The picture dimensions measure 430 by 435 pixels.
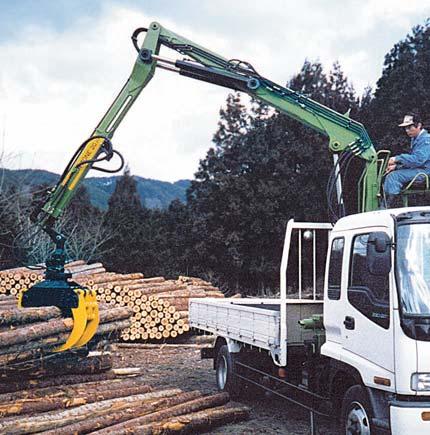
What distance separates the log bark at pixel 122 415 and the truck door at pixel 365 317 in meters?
2.85

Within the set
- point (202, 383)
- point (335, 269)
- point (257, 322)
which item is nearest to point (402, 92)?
point (202, 383)

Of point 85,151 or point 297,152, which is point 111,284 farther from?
point 297,152

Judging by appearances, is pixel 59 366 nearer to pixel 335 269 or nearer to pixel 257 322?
pixel 257 322

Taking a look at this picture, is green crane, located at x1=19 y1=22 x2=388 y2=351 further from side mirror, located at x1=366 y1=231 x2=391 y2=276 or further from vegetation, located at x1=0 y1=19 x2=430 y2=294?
vegetation, located at x1=0 y1=19 x2=430 y2=294

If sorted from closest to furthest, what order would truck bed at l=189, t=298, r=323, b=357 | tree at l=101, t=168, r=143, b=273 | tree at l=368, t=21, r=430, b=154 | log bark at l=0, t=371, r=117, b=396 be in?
truck bed at l=189, t=298, r=323, b=357 → log bark at l=0, t=371, r=117, b=396 → tree at l=368, t=21, r=430, b=154 → tree at l=101, t=168, r=143, b=273

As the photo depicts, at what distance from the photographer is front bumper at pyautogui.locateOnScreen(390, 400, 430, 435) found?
20.0 ft

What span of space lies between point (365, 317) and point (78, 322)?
4273 mm

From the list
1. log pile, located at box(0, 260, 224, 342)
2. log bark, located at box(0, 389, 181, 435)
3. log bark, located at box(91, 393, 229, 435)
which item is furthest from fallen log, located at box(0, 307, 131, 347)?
log pile, located at box(0, 260, 224, 342)

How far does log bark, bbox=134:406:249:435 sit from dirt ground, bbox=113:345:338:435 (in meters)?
0.11

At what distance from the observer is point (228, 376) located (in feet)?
35.1

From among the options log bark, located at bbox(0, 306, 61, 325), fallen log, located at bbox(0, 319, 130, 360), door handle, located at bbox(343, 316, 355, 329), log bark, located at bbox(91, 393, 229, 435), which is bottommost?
log bark, located at bbox(91, 393, 229, 435)

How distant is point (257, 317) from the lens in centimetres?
930

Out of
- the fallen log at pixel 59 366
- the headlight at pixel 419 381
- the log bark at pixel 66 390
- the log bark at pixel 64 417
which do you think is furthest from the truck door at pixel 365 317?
the fallen log at pixel 59 366

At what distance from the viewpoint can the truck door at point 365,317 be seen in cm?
656
